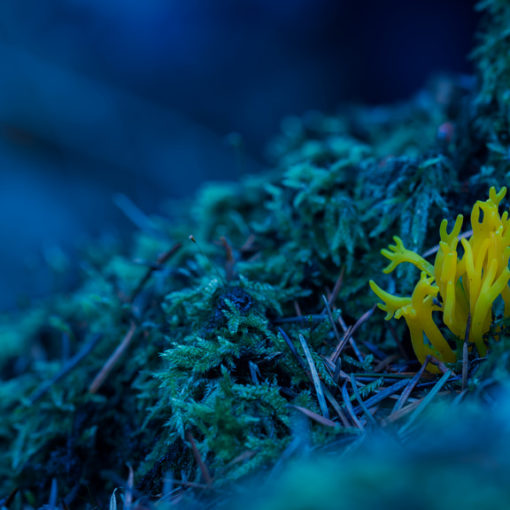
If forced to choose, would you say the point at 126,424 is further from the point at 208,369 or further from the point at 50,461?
the point at 208,369

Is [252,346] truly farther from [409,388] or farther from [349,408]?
[409,388]

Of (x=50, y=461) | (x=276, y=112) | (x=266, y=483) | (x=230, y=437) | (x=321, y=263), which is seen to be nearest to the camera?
(x=266, y=483)

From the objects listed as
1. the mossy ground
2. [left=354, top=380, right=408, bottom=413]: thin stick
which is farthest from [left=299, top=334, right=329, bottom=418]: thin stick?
[left=354, top=380, right=408, bottom=413]: thin stick

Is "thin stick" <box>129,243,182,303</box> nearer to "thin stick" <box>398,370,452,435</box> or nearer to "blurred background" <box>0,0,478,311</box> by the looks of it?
"thin stick" <box>398,370,452,435</box>

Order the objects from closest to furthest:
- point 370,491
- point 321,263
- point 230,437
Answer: point 370,491
point 230,437
point 321,263

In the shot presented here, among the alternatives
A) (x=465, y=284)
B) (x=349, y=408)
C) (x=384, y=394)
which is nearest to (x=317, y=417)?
(x=349, y=408)

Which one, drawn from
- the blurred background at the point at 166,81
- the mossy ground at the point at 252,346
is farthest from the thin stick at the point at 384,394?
the blurred background at the point at 166,81

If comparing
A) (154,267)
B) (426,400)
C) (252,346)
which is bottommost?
(426,400)

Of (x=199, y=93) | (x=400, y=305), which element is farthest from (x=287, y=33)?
(x=400, y=305)

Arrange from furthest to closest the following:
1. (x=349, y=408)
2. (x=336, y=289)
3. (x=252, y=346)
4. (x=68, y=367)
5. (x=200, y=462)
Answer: (x=68, y=367) < (x=336, y=289) < (x=252, y=346) < (x=349, y=408) < (x=200, y=462)
